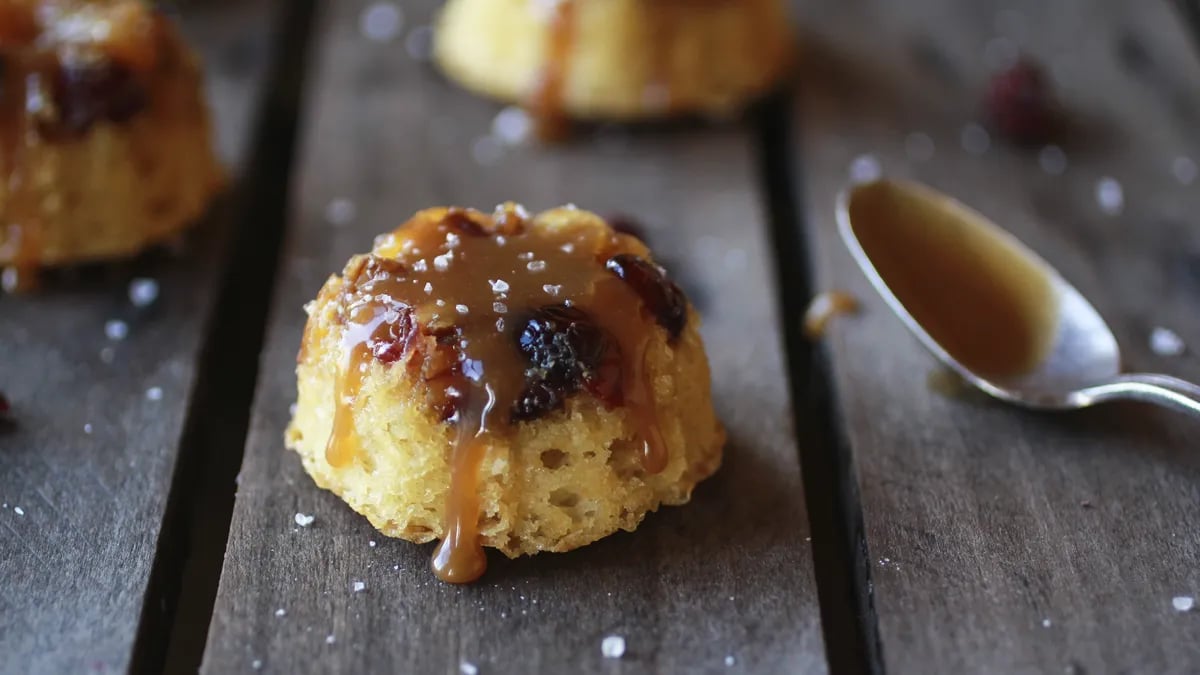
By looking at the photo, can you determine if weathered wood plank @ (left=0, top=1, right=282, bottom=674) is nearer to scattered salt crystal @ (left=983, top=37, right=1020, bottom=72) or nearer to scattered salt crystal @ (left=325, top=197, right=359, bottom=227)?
scattered salt crystal @ (left=325, top=197, right=359, bottom=227)

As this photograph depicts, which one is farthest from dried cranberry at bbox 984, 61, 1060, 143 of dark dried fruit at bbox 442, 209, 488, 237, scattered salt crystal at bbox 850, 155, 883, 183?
dark dried fruit at bbox 442, 209, 488, 237

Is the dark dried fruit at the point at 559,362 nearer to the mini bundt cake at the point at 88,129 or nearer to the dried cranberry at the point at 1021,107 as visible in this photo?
the mini bundt cake at the point at 88,129

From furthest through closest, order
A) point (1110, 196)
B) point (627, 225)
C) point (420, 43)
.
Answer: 1. point (420, 43)
2. point (1110, 196)
3. point (627, 225)

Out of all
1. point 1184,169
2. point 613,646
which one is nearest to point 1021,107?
point 1184,169

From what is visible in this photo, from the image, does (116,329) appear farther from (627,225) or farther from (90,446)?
(627,225)

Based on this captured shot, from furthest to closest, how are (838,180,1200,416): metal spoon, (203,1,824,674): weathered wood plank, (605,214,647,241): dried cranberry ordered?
(605,214,647,241): dried cranberry
(838,180,1200,416): metal spoon
(203,1,824,674): weathered wood plank

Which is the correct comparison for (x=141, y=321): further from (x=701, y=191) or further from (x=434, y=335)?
(x=701, y=191)

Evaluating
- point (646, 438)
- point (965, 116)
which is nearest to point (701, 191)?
point (965, 116)
